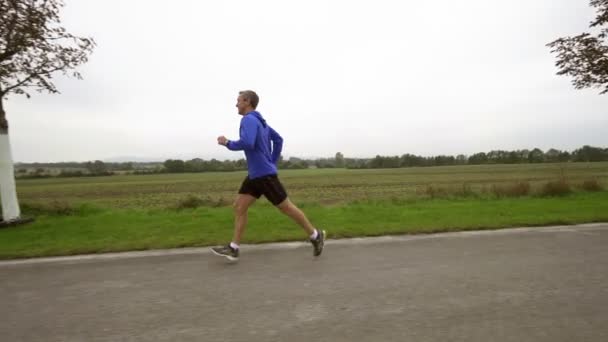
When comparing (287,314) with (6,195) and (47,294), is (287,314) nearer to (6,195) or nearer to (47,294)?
(47,294)

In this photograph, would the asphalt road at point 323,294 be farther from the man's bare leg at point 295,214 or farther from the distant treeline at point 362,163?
the distant treeline at point 362,163

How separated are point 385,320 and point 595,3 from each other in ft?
39.2

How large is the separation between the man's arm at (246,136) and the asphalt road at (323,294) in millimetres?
1289

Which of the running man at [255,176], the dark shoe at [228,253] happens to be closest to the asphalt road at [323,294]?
the dark shoe at [228,253]

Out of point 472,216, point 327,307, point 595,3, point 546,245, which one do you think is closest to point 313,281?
point 327,307

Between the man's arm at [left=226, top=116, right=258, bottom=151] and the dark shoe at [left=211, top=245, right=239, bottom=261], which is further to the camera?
the dark shoe at [left=211, top=245, right=239, bottom=261]

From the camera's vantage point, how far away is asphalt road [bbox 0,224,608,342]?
2141 mm

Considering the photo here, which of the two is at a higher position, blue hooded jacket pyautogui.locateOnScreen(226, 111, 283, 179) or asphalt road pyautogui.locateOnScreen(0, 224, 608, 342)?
blue hooded jacket pyautogui.locateOnScreen(226, 111, 283, 179)

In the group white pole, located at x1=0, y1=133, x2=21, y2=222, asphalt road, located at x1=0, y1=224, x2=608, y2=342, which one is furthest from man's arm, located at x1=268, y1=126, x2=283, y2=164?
white pole, located at x1=0, y1=133, x2=21, y2=222

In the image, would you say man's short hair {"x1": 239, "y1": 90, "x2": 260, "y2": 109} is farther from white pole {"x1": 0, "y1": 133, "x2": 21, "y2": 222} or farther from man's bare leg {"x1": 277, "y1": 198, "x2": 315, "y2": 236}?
white pole {"x1": 0, "y1": 133, "x2": 21, "y2": 222}

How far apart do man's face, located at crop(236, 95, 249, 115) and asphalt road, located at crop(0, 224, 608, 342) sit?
1.74m

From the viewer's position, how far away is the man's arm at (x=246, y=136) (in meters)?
3.57

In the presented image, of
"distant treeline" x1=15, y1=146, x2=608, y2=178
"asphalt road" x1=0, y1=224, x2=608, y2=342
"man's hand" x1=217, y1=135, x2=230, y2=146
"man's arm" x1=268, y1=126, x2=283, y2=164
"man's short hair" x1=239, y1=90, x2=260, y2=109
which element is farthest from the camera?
"distant treeline" x1=15, y1=146, x2=608, y2=178

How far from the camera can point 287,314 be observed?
2385mm
